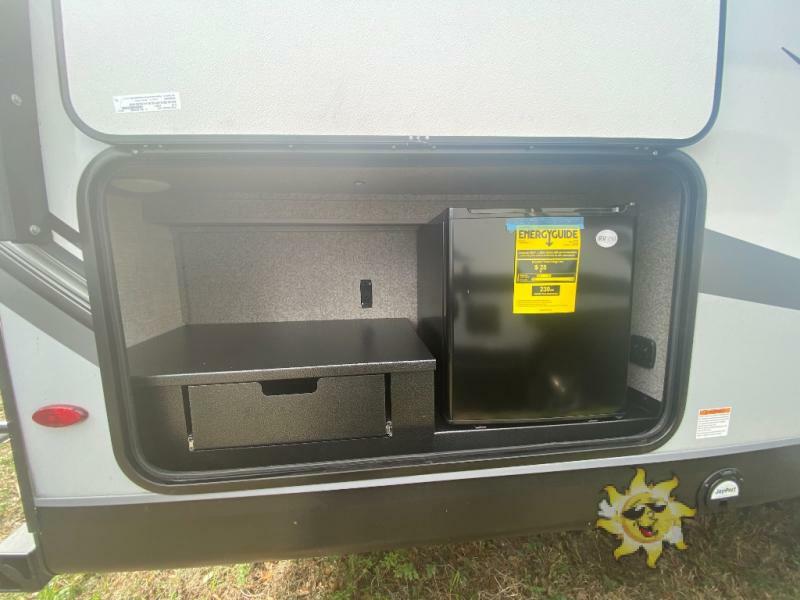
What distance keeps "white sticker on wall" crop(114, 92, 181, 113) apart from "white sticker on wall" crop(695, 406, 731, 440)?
1.19 metres

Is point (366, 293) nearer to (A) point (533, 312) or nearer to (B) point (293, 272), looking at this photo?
(B) point (293, 272)

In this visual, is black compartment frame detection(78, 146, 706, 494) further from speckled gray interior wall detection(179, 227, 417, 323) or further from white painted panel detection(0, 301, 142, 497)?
speckled gray interior wall detection(179, 227, 417, 323)

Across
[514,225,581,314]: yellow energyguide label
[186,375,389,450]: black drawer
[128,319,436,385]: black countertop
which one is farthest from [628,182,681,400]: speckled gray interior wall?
[186,375,389,450]: black drawer

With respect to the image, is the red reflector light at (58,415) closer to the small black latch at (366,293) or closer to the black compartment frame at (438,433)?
the black compartment frame at (438,433)

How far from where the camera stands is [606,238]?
750 mm

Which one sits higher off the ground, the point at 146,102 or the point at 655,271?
the point at 146,102

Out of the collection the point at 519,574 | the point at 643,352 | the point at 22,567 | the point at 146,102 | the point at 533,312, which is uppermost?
the point at 146,102

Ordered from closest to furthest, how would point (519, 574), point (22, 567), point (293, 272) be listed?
point (22, 567) < point (519, 574) < point (293, 272)

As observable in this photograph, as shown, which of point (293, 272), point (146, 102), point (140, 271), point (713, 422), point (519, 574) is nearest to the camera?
point (146, 102)

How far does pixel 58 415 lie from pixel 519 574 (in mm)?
1228

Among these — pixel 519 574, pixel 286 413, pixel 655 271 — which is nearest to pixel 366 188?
pixel 286 413

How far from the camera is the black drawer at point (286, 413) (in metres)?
0.68

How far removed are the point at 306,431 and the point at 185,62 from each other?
71 centimetres

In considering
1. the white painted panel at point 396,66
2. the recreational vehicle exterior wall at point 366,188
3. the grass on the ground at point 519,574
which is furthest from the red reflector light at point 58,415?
the grass on the ground at point 519,574
